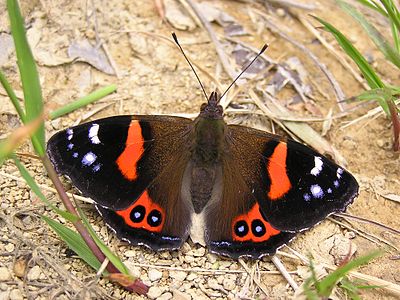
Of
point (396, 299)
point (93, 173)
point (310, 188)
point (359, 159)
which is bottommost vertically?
point (396, 299)

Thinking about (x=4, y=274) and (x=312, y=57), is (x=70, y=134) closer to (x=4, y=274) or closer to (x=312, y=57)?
(x=4, y=274)

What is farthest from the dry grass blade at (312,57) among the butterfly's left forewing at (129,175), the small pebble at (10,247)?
the small pebble at (10,247)

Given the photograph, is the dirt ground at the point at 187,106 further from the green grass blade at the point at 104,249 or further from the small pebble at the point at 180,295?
the green grass blade at the point at 104,249

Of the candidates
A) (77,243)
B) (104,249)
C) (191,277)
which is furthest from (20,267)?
(191,277)

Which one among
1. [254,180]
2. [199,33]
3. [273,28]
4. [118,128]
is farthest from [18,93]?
[273,28]

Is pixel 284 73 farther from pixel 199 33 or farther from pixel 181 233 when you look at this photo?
pixel 181 233
